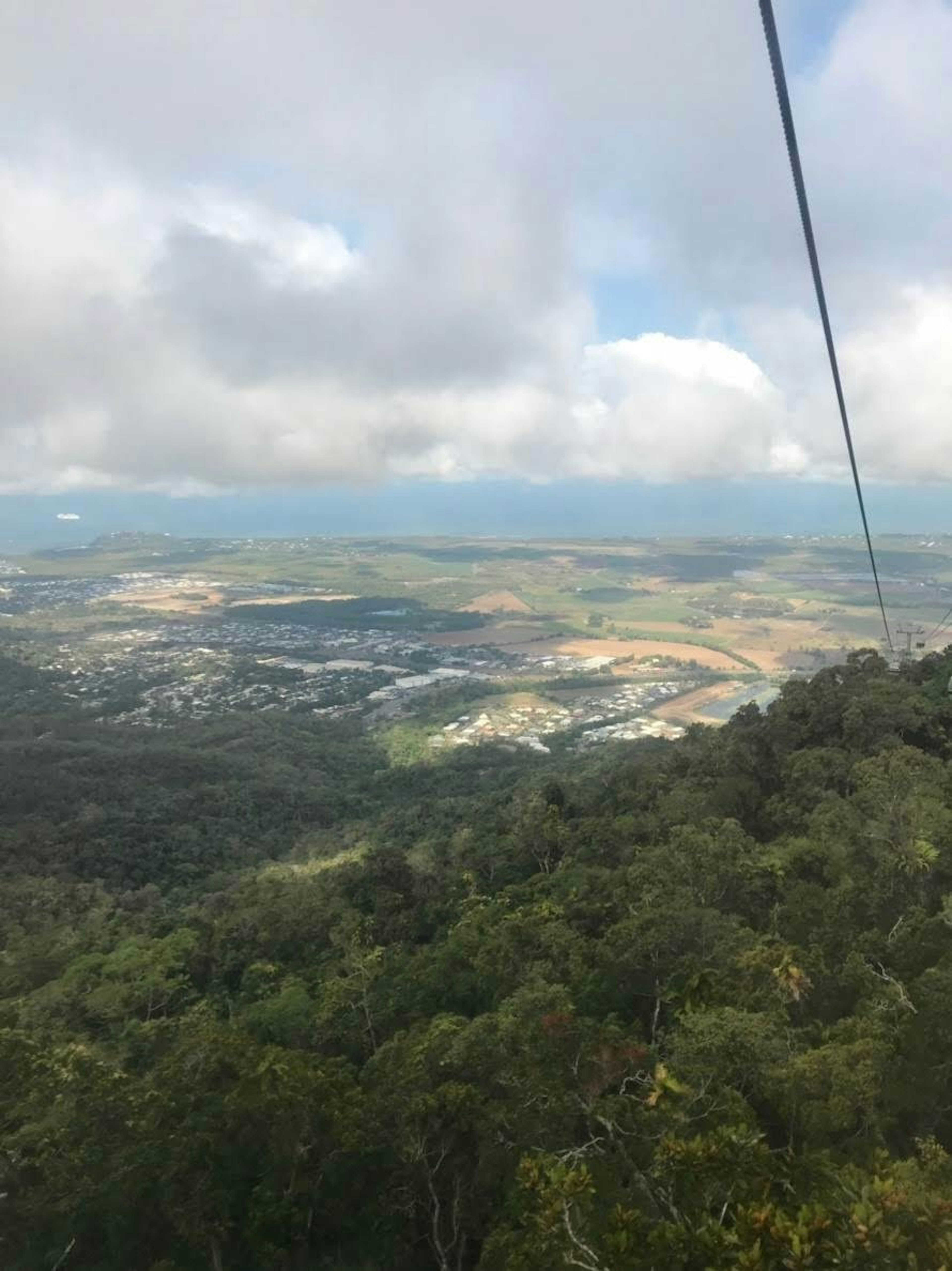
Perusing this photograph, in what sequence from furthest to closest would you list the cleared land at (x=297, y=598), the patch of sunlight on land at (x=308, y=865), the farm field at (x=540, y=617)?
the cleared land at (x=297, y=598)
the farm field at (x=540, y=617)
the patch of sunlight on land at (x=308, y=865)

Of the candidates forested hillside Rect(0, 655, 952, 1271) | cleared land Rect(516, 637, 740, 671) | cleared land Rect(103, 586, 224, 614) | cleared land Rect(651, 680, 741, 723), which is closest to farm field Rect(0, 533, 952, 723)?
cleared land Rect(651, 680, 741, 723)

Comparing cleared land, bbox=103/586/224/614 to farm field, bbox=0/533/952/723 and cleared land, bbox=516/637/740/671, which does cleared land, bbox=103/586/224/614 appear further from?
cleared land, bbox=516/637/740/671

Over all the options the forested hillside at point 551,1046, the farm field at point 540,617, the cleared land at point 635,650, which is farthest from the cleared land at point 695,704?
the forested hillside at point 551,1046

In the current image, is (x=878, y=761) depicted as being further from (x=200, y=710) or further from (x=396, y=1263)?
(x=200, y=710)

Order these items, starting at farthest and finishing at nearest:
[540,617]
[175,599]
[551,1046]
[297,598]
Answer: [297,598]
[175,599]
[540,617]
[551,1046]

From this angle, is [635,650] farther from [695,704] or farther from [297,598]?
[297,598]

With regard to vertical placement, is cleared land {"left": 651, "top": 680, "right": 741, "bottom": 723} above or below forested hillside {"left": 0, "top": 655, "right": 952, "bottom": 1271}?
below

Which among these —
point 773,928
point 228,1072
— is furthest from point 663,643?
point 228,1072

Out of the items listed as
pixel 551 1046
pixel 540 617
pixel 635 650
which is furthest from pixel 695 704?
pixel 551 1046

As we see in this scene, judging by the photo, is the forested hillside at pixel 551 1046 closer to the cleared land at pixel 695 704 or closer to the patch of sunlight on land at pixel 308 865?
the patch of sunlight on land at pixel 308 865
